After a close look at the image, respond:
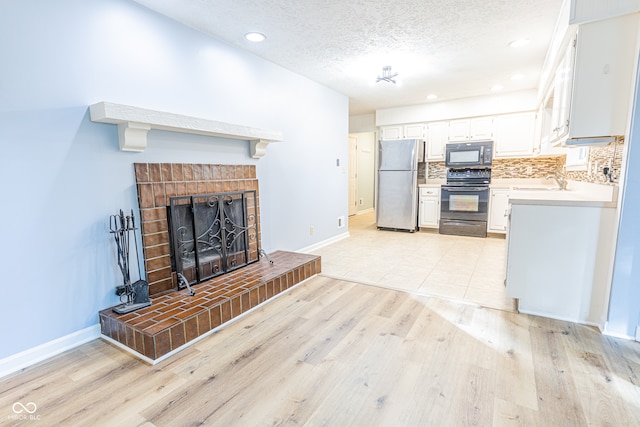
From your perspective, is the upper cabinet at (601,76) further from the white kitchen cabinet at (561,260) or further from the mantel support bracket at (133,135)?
the mantel support bracket at (133,135)

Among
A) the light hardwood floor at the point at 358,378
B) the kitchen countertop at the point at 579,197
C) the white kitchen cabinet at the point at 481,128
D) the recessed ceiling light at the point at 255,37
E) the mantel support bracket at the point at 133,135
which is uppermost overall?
the recessed ceiling light at the point at 255,37

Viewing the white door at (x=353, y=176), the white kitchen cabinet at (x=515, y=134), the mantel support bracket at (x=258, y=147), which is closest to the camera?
the mantel support bracket at (x=258, y=147)

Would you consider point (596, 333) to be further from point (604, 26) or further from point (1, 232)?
point (1, 232)

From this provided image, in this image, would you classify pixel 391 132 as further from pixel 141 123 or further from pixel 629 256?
pixel 141 123

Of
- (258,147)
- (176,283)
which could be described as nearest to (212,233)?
(176,283)

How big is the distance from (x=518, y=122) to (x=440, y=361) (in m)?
4.55

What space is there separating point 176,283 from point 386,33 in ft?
8.95

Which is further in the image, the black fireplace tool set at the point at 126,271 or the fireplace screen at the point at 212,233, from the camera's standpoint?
the fireplace screen at the point at 212,233

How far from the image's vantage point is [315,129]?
4184mm

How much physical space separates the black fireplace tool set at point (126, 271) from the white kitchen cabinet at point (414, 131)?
15.9 ft

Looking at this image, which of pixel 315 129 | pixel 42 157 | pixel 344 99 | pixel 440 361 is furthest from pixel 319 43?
pixel 440 361

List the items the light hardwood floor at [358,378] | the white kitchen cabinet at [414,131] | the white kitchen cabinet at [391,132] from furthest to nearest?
1. the white kitchen cabinet at [391,132]
2. the white kitchen cabinet at [414,131]
3. the light hardwood floor at [358,378]

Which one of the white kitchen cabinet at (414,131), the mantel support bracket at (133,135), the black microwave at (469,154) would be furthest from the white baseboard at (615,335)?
the white kitchen cabinet at (414,131)

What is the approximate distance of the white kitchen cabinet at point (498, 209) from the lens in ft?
16.1
